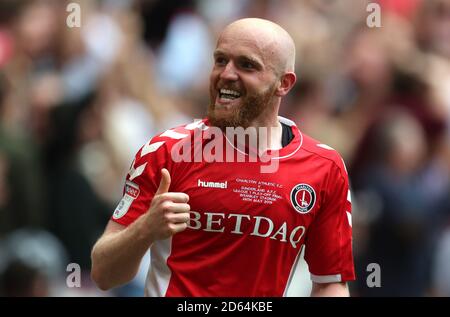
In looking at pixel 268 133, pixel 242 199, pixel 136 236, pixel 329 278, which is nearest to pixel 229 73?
pixel 268 133

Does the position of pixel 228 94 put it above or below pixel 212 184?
above

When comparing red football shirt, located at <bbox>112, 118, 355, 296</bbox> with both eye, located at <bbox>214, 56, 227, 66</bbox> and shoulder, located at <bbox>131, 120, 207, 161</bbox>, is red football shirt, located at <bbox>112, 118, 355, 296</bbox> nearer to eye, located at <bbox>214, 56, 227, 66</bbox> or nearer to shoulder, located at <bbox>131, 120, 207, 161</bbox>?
shoulder, located at <bbox>131, 120, 207, 161</bbox>

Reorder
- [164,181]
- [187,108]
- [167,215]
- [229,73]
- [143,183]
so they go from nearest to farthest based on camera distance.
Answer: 1. [167,215]
2. [164,181]
3. [229,73]
4. [143,183]
5. [187,108]

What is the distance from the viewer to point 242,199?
6.54 metres

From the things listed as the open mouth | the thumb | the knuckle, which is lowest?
the knuckle

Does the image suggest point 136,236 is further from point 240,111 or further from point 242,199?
point 240,111

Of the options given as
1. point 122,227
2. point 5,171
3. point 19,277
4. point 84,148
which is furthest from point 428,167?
point 122,227

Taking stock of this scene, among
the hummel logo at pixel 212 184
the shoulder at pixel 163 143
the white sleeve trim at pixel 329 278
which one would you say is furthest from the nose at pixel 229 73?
the white sleeve trim at pixel 329 278

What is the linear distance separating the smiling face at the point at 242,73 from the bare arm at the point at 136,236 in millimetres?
574

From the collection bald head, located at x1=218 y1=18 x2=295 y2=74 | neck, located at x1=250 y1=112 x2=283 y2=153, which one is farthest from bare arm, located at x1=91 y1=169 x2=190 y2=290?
bald head, located at x1=218 y1=18 x2=295 y2=74

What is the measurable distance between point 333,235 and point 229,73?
111 centimetres

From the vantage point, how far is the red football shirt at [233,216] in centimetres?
651

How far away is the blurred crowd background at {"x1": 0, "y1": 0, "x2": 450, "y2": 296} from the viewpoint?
405 inches

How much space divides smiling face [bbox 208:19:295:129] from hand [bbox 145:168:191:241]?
650 millimetres
